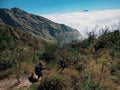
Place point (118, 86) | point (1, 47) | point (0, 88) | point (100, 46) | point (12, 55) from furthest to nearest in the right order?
point (1, 47), point (100, 46), point (12, 55), point (0, 88), point (118, 86)

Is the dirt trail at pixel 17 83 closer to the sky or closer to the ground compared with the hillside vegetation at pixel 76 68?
closer to the ground

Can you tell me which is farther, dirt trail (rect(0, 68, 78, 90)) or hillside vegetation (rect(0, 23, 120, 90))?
dirt trail (rect(0, 68, 78, 90))

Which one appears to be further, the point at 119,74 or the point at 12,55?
the point at 12,55

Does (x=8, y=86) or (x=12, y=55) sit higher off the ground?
(x=12, y=55)

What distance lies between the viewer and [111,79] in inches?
696

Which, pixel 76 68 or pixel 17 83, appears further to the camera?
pixel 76 68

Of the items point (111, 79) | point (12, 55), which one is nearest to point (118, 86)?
point (111, 79)

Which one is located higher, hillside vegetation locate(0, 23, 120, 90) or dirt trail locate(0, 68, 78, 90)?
hillside vegetation locate(0, 23, 120, 90)

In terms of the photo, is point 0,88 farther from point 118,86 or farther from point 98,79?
point 118,86

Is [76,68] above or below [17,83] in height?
above

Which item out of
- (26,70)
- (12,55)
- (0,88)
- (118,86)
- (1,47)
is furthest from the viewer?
(1,47)

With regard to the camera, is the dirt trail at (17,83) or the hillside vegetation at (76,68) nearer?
the hillside vegetation at (76,68)

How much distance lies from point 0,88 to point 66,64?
707cm

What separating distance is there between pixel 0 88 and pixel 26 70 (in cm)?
429
